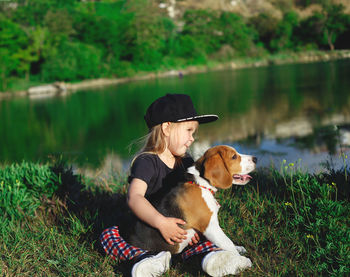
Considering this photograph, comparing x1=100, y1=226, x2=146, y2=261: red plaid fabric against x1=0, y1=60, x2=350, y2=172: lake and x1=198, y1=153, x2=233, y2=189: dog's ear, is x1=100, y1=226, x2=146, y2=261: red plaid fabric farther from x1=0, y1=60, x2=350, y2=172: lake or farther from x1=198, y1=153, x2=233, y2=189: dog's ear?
x1=0, y1=60, x2=350, y2=172: lake

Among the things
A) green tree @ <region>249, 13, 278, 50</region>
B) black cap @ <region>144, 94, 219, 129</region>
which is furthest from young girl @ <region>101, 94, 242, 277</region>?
green tree @ <region>249, 13, 278, 50</region>

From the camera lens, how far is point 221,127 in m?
10.4

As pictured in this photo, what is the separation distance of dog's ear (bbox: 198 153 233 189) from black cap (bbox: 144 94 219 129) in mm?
376

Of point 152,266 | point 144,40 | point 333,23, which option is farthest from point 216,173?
point 333,23

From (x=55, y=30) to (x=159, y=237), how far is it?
3668cm

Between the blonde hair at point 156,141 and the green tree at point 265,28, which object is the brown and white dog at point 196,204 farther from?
the green tree at point 265,28

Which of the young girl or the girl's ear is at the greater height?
the girl's ear

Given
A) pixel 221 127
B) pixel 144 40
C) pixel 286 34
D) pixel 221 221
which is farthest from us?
pixel 286 34

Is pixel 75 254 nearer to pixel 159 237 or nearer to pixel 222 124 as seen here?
pixel 159 237

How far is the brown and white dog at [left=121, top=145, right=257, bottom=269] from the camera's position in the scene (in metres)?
2.59

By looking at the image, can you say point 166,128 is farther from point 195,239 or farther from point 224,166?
point 195,239

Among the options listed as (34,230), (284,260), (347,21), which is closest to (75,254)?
(34,230)

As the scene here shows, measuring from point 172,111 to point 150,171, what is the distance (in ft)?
1.59

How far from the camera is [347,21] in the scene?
4231cm
